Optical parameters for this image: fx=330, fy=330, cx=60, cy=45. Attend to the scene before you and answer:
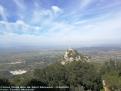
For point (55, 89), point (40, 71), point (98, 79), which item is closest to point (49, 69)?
point (40, 71)

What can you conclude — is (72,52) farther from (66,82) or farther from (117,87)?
(117,87)

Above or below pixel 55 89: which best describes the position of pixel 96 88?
below

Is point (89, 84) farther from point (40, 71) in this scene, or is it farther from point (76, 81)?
point (40, 71)

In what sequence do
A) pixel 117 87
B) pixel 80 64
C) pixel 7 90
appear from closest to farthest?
pixel 7 90 < pixel 117 87 < pixel 80 64

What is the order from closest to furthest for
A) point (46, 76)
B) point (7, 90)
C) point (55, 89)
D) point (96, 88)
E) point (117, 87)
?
point (7, 90)
point (55, 89)
point (117, 87)
point (96, 88)
point (46, 76)

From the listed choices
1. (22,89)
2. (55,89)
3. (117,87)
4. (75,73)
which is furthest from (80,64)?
(22,89)

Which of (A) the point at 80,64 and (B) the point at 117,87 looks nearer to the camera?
(B) the point at 117,87

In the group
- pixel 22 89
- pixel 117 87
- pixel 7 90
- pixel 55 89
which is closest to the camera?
pixel 7 90

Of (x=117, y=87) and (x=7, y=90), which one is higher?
(x=7, y=90)

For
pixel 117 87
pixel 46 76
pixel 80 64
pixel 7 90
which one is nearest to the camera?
pixel 7 90
